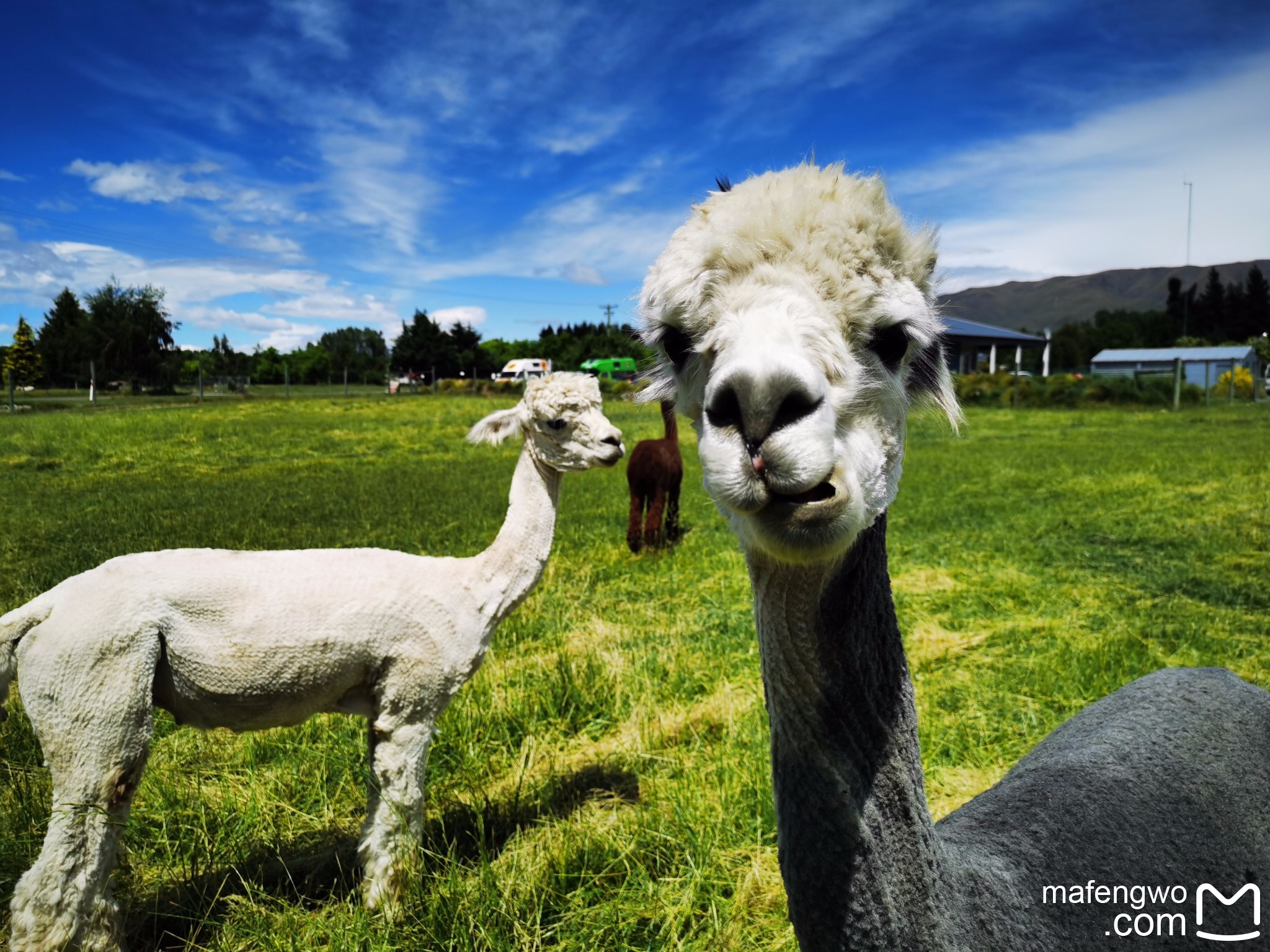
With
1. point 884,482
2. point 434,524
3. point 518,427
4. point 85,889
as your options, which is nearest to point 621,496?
point 434,524

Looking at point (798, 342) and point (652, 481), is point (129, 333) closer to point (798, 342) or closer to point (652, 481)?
point (652, 481)

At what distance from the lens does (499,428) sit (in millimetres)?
3932

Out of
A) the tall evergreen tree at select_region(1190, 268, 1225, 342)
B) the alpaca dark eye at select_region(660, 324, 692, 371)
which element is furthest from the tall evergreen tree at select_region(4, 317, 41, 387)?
the tall evergreen tree at select_region(1190, 268, 1225, 342)

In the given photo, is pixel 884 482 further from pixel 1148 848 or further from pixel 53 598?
pixel 53 598

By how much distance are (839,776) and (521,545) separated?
2.23m

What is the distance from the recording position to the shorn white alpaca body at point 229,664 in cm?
236

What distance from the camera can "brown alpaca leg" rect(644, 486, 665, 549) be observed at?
8.22 metres

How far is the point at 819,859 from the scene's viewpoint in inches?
54.1

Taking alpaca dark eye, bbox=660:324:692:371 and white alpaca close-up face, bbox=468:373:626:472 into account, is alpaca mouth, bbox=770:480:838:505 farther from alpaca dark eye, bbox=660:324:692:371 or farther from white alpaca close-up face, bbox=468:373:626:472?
white alpaca close-up face, bbox=468:373:626:472

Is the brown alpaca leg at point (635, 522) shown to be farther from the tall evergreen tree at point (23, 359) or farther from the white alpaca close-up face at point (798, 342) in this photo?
the tall evergreen tree at point (23, 359)

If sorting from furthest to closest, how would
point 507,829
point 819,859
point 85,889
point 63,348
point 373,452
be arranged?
point 373,452, point 63,348, point 507,829, point 85,889, point 819,859

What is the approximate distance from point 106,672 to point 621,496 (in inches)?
386

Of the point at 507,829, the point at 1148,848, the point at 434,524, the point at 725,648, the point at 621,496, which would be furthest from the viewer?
the point at 621,496

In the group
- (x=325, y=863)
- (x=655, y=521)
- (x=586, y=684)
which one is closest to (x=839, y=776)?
(x=325, y=863)
